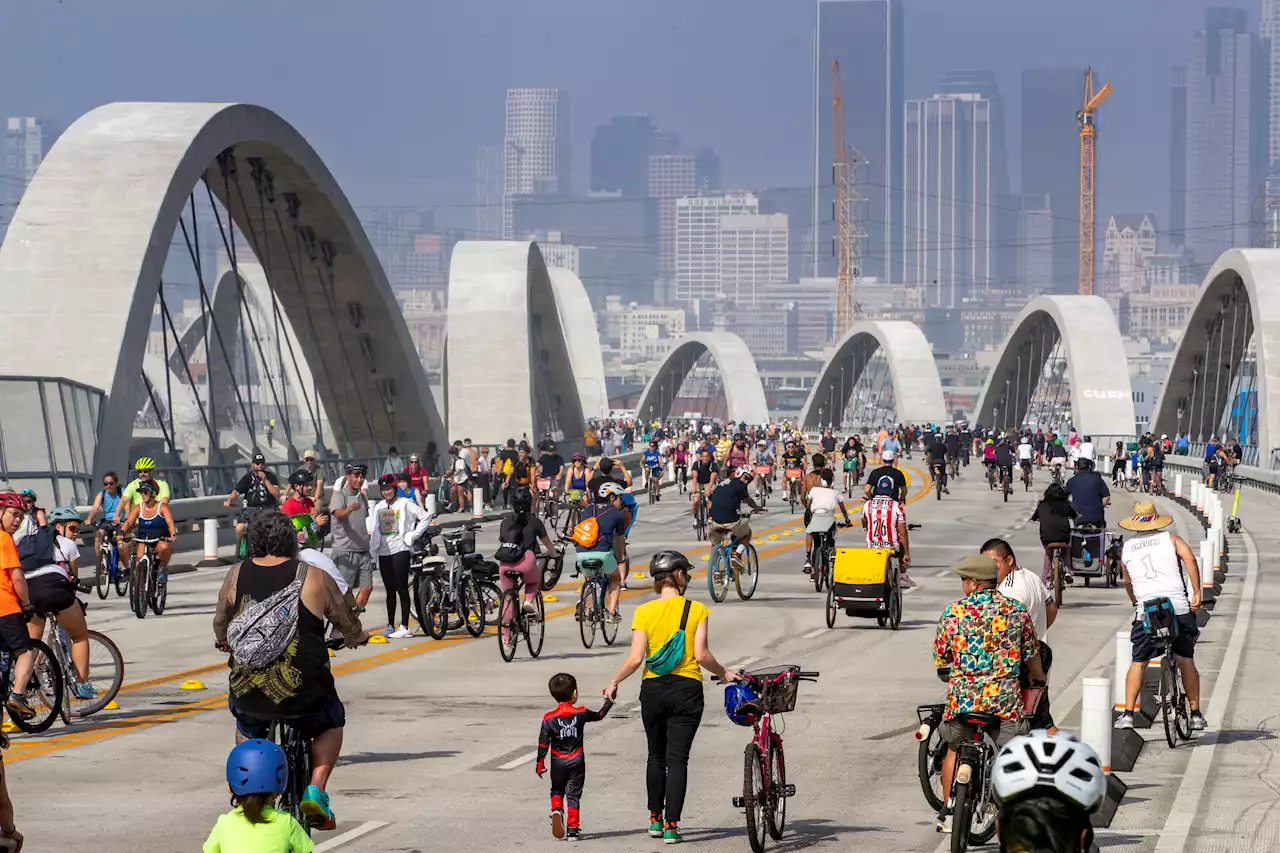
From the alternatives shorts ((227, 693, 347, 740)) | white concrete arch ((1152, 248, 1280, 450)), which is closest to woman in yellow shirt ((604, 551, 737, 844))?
shorts ((227, 693, 347, 740))

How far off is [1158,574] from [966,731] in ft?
12.6

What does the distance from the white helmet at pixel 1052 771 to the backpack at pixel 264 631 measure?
4.36 m

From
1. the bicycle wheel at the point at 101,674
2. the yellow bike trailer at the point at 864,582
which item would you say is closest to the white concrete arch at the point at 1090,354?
the yellow bike trailer at the point at 864,582

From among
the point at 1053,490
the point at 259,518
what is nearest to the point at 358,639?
the point at 259,518

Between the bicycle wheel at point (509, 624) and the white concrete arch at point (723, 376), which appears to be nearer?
the bicycle wheel at point (509, 624)

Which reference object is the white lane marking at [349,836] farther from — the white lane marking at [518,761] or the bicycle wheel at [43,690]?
the bicycle wheel at [43,690]

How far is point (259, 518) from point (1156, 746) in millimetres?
6278

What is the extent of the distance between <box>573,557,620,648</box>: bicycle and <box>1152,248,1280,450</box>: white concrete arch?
145 ft

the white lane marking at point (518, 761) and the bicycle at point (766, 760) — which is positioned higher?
the bicycle at point (766, 760)

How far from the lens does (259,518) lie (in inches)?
374

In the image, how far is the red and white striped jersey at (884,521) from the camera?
21.3m

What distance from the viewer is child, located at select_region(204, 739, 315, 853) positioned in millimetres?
6227

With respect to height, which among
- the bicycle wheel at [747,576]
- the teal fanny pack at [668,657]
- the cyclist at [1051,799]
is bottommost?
the bicycle wheel at [747,576]

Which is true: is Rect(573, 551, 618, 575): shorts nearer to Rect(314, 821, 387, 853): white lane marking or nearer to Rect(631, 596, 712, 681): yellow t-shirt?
Rect(314, 821, 387, 853): white lane marking
